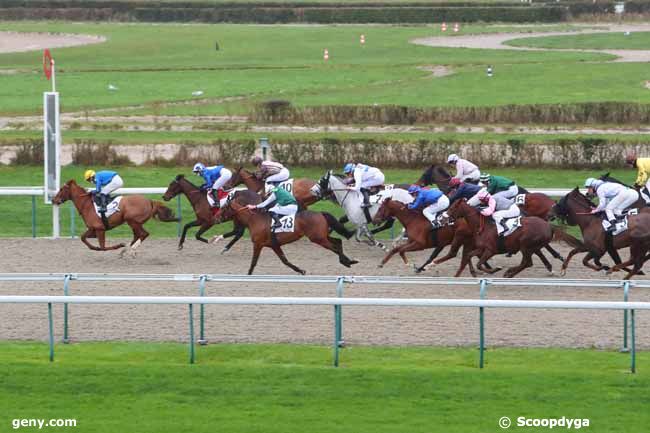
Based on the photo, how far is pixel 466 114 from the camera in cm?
2938

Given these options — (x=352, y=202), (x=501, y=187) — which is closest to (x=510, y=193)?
(x=501, y=187)

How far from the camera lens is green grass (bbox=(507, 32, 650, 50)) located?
49.6m

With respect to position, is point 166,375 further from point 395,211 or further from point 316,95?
point 316,95

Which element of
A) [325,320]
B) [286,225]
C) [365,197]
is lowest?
[325,320]

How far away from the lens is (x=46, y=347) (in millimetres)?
11156

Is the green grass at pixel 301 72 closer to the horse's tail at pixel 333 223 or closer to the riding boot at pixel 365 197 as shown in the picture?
the riding boot at pixel 365 197

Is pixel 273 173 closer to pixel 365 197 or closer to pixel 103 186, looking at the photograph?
pixel 365 197

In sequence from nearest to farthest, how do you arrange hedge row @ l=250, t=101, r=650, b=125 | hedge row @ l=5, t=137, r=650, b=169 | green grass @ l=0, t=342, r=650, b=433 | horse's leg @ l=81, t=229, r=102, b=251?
Answer: 1. green grass @ l=0, t=342, r=650, b=433
2. horse's leg @ l=81, t=229, r=102, b=251
3. hedge row @ l=5, t=137, r=650, b=169
4. hedge row @ l=250, t=101, r=650, b=125

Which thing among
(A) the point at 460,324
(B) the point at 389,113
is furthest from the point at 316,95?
(A) the point at 460,324

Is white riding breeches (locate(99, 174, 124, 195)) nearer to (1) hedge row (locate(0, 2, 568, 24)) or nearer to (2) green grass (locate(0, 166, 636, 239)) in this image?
(2) green grass (locate(0, 166, 636, 239))

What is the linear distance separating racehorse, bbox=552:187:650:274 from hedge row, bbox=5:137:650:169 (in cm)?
661

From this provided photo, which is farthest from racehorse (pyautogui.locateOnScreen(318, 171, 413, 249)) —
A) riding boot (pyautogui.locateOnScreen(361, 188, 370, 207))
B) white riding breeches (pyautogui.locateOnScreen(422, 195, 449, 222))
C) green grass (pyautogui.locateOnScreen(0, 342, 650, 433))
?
green grass (pyautogui.locateOnScreen(0, 342, 650, 433))

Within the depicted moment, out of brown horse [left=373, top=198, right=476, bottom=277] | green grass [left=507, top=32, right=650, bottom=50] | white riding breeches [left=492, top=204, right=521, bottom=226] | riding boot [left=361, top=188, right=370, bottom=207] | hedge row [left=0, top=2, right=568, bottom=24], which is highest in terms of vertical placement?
hedge row [left=0, top=2, right=568, bottom=24]

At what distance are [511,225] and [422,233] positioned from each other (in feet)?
3.84
